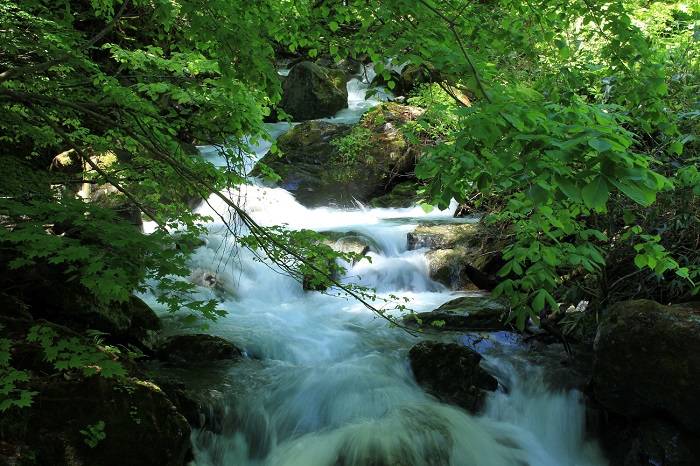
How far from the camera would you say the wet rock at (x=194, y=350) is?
5.34m

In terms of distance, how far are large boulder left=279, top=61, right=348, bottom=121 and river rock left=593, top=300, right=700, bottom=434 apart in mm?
13760

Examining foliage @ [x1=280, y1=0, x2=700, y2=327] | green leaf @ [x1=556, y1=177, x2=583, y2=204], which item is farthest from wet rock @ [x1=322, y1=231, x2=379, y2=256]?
green leaf @ [x1=556, y1=177, x2=583, y2=204]

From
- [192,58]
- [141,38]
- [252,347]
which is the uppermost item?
[141,38]

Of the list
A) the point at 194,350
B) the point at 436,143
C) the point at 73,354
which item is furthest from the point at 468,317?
the point at 73,354

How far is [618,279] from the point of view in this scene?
5.26 metres

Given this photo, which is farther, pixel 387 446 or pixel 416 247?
pixel 416 247

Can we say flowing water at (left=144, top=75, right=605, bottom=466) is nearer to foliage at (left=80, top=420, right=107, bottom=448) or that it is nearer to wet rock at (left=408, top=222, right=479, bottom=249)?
foliage at (left=80, top=420, right=107, bottom=448)

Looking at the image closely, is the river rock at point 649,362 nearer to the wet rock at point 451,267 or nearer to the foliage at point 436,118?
the foliage at point 436,118

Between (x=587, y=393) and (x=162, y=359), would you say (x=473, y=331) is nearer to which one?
(x=587, y=393)

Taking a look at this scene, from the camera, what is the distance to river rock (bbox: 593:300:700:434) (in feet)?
12.8

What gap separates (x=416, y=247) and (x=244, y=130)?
5999 millimetres

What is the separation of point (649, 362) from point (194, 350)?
477 cm

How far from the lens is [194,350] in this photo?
5434 mm

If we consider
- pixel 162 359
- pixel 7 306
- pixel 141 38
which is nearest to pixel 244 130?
pixel 7 306
